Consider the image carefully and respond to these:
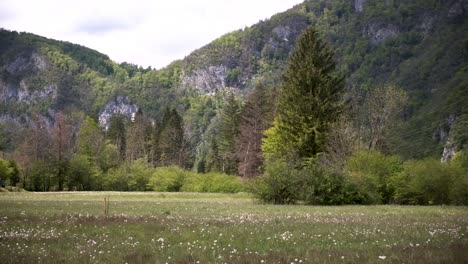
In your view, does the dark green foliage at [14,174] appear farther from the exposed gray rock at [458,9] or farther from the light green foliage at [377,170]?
the exposed gray rock at [458,9]

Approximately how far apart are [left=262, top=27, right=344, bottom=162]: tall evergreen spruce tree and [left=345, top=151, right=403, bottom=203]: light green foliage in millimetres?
7367

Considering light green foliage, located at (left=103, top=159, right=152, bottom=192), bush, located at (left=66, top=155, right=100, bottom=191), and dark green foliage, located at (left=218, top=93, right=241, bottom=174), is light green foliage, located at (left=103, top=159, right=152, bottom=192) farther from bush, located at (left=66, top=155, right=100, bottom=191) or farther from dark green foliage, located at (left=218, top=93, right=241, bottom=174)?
dark green foliage, located at (left=218, top=93, right=241, bottom=174)

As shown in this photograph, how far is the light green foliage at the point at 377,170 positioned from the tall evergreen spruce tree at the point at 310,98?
737cm

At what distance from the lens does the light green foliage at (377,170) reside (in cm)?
3750

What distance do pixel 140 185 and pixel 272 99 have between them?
28.3 metres

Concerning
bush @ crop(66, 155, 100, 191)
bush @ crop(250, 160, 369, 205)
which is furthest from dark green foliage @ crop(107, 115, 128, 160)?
bush @ crop(250, 160, 369, 205)

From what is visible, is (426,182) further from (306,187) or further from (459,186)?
(306,187)

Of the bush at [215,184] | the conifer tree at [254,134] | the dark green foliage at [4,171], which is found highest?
the conifer tree at [254,134]

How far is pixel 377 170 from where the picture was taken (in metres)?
39.5

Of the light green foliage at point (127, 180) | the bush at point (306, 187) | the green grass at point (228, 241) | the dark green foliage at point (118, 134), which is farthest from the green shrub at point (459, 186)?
the dark green foliage at point (118, 134)

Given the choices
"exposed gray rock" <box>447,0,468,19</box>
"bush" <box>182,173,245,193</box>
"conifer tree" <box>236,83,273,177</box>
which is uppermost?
"exposed gray rock" <box>447,0,468,19</box>

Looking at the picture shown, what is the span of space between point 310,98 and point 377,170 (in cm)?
1164

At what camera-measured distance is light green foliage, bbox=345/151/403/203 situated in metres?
37.5

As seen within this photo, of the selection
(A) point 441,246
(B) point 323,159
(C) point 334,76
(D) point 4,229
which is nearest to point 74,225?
(D) point 4,229
